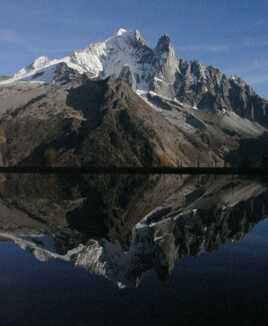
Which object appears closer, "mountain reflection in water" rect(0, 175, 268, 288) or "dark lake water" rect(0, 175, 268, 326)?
"dark lake water" rect(0, 175, 268, 326)

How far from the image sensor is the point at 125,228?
4347 cm

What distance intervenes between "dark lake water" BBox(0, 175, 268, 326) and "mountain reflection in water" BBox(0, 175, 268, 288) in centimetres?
9

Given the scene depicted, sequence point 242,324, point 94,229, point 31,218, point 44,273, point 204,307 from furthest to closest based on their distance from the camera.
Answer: point 31,218, point 94,229, point 44,273, point 204,307, point 242,324

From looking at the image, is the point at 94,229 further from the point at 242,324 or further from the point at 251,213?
the point at 242,324

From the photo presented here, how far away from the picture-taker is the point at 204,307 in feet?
66.7

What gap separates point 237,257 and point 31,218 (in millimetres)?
24496

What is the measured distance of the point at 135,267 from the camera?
2758 cm

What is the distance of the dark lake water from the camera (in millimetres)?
19734

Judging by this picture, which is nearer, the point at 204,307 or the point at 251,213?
the point at 204,307

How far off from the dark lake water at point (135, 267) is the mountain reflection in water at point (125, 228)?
0.09 metres

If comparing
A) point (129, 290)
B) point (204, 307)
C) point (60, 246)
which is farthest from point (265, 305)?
point (60, 246)

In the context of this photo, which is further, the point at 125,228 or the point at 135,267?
the point at 125,228

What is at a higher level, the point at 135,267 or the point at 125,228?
the point at 135,267

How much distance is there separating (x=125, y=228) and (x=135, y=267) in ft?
52.2
